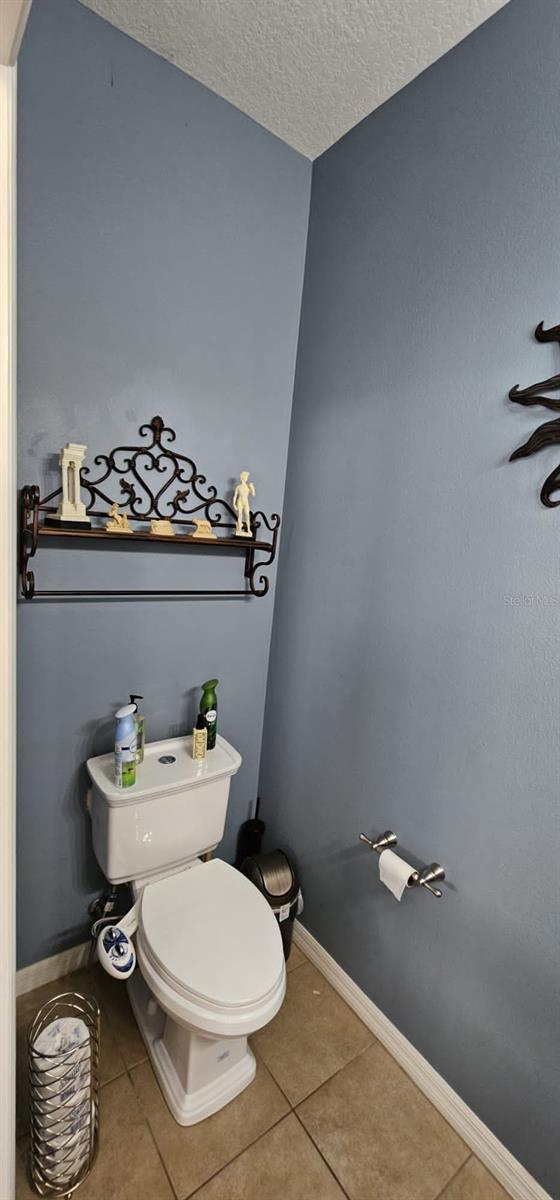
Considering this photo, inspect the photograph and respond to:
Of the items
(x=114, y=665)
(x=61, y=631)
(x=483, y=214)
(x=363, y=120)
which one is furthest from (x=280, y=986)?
(x=363, y=120)

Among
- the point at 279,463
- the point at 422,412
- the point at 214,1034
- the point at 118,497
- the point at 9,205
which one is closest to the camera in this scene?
the point at 9,205

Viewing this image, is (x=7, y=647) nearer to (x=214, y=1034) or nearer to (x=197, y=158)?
(x=214, y=1034)

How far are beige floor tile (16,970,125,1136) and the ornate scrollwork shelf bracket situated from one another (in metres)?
1.78

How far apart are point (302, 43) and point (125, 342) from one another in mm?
822

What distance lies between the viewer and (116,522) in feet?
4.21

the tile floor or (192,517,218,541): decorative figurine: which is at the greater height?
(192,517,218,541): decorative figurine

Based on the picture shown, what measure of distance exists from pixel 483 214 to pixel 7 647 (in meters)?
1.33

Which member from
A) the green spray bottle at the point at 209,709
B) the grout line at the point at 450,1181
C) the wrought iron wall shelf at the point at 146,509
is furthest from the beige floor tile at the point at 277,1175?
the wrought iron wall shelf at the point at 146,509

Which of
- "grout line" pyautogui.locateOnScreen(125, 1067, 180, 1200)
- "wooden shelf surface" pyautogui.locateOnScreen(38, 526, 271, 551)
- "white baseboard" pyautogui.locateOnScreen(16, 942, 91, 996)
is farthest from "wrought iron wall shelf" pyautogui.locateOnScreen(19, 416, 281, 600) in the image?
"grout line" pyautogui.locateOnScreen(125, 1067, 180, 1200)

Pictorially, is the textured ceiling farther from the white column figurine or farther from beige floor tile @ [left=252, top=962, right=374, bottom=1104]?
beige floor tile @ [left=252, top=962, right=374, bottom=1104]

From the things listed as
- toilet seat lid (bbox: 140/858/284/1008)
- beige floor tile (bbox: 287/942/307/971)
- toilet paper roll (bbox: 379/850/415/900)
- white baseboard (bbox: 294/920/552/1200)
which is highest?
toilet paper roll (bbox: 379/850/415/900)

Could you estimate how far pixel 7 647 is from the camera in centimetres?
79

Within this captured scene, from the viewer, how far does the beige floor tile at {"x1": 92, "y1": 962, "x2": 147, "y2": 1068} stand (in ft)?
4.32

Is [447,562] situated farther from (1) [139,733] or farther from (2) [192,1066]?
(2) [192,1066]
